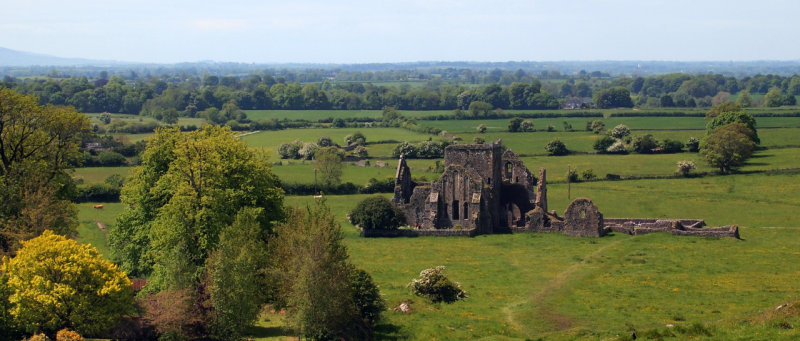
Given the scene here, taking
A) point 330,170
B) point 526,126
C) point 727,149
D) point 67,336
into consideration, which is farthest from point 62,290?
point 526,126

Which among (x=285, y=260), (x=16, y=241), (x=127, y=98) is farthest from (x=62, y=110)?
(x=127, y=98)

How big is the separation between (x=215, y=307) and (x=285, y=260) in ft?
16.4

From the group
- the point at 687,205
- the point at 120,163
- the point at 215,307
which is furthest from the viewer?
the point at 120,163

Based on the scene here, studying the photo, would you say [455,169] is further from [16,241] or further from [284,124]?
[284,124]

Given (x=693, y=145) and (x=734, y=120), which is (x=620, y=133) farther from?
(x=734, y=120)

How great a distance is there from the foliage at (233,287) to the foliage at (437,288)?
1064cm

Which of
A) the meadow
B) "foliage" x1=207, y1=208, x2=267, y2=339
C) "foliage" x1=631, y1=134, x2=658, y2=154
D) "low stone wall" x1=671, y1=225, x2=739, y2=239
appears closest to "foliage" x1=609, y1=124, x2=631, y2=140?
"foliage" x1=631, y1=134, x2=658, y2=154

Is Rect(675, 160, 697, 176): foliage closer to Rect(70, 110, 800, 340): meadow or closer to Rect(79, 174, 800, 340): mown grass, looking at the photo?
Rect(70, 110, 800, 340): meadow

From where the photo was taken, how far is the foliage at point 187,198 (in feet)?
148

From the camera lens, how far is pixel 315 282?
3897 cm

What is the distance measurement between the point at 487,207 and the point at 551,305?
24260 millimetres

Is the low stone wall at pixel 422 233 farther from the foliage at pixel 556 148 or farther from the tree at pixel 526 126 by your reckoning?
the tree at pixel 526 126

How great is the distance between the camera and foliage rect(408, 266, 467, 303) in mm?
48188

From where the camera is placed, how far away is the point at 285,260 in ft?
140
